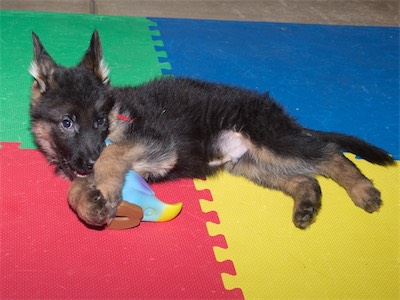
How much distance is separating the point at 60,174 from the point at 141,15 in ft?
11.9

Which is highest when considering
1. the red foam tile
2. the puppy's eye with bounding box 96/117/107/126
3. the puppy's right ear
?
the puppy's right ear

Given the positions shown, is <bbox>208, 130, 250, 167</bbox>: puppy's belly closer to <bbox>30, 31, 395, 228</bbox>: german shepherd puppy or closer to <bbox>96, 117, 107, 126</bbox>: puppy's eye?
<bbox>30, 31, 395, 228</bbox>: german shepherd puppy

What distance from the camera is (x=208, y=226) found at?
339cm

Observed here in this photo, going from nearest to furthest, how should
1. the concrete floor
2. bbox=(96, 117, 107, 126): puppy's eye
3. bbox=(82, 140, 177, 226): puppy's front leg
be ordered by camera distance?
bbox=(82, 140, 177, 226): puppy's front leg, bbox=(96, 117, 107, 126): puppy's eye, the concrete floor

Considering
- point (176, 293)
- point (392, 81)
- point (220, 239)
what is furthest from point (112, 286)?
point (392, 81)

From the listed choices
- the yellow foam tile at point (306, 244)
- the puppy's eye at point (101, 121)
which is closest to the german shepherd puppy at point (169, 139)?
the puppy's eye at point (101, 121)

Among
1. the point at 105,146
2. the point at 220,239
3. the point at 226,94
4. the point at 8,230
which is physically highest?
the point at 226,94

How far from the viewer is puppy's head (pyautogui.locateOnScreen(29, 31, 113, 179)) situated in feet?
10.3

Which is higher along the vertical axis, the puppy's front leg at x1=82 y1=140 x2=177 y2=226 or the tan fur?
the tan fur

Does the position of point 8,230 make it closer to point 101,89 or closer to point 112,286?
point 112,286

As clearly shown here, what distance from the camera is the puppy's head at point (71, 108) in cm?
313

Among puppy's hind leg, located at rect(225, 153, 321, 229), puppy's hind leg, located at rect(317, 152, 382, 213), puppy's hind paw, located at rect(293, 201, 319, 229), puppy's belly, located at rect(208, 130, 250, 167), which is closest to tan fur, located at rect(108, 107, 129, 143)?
puppy's belly, located at rect(208, 130, 250, 167)

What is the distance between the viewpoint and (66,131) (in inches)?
125

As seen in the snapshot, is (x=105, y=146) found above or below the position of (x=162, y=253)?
above
